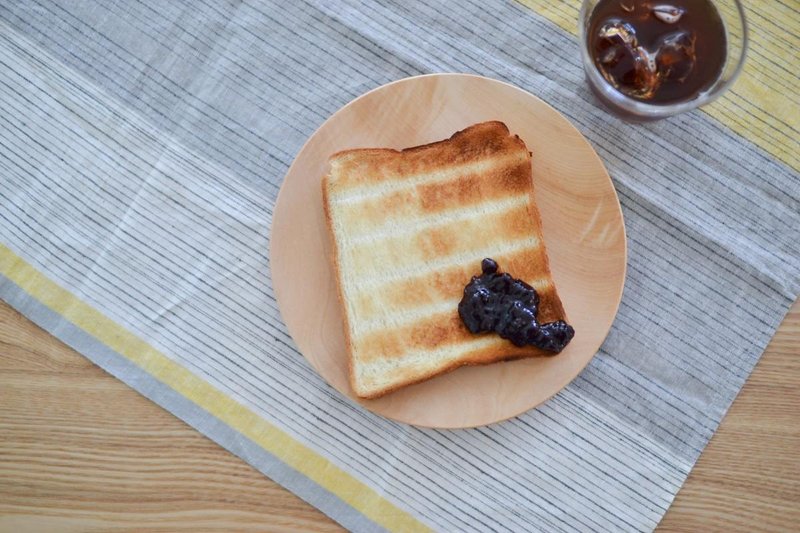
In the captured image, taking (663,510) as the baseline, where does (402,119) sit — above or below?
above

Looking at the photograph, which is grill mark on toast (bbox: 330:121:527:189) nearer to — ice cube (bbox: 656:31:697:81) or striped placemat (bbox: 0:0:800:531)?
striped placemat (bbox: 0:0:800:531)

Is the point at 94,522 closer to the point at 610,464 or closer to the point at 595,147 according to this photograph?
the point at 610,464

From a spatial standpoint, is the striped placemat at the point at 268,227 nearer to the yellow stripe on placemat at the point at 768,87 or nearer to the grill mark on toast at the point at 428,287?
the yellow stripe on placemat at the point at 768,87

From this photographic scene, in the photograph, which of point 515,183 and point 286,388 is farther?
point 286,388

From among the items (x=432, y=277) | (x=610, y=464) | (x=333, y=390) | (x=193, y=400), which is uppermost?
(x=432, y=277)

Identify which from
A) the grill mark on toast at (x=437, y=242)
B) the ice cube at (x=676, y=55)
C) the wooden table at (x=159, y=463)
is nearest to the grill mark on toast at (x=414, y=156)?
the grill mark on toast at (x=437, y=242)

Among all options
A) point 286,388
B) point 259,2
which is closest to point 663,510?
point 286,388
